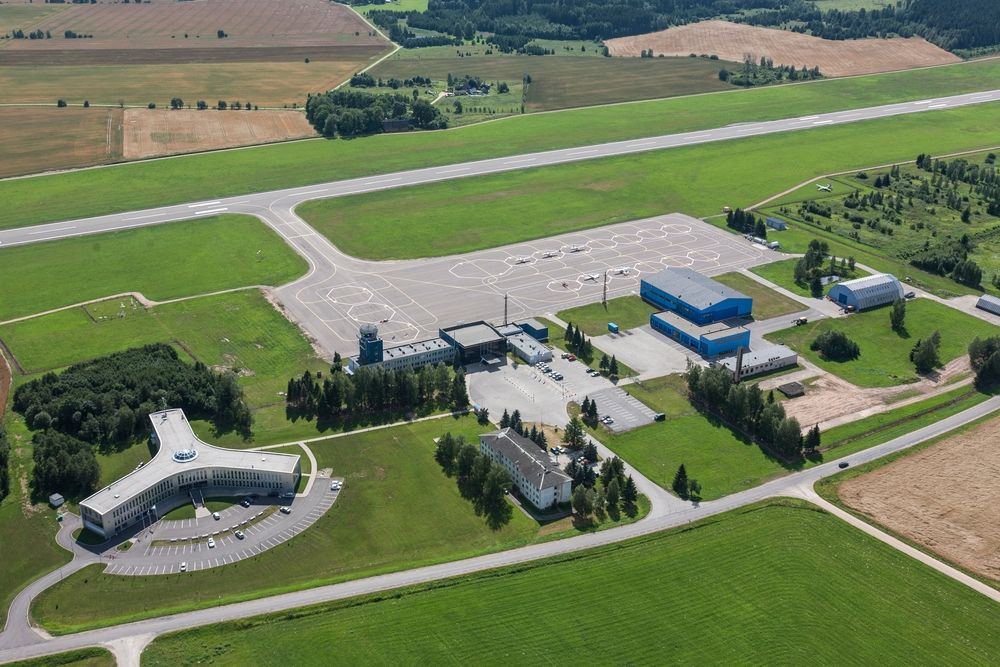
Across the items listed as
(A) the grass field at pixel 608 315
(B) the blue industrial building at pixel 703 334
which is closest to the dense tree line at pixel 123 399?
(A) the grass field at pixel 608 315

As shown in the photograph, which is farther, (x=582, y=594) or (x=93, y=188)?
(x=93, y=188)

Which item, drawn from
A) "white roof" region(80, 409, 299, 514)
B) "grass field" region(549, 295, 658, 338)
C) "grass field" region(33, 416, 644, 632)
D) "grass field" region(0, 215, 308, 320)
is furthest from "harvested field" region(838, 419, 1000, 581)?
"grass field" region(0, 215, 308, 320)

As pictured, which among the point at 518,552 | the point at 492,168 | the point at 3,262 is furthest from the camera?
the point at 492,168

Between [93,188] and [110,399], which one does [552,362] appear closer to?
[110,399]

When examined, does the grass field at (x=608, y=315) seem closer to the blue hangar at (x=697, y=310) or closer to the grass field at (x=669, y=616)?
the blue hangar at (x=697, y=310)

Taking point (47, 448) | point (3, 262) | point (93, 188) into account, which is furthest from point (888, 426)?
point (93, 188)
